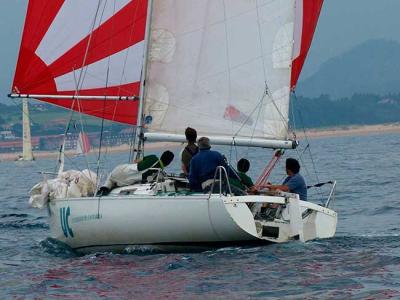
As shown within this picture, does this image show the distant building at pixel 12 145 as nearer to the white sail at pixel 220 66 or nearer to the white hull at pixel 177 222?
the white sail at pixel 220 66

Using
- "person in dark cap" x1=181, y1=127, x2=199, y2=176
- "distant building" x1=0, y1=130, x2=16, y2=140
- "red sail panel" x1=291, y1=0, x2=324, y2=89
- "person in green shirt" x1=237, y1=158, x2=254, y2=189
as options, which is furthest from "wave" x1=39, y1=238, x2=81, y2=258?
"distant building" x1=0, y1=130, x2=16, y2=140

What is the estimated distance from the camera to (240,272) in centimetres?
1136

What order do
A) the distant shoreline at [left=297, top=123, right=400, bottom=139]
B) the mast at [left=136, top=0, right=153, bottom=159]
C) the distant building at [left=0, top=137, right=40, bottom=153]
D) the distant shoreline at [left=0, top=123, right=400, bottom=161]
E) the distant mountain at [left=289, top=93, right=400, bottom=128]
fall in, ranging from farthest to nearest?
1. the distant mountain at [left=289, top=93, right=400, bottom=128]
2. the distant building at [left=0, top=137, right=40, bottom=153]
3. the distant shoreline at [left=297, top=123, right=400, bottom=139]
4. the distant shoreline at [left=0, top=123, right=400, bottom=161]
5. the mast at [left=136, top=0, right=153, bottom=159]

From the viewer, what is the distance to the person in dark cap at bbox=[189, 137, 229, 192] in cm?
1278

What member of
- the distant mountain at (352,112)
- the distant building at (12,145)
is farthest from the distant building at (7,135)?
the distant mountain at (352,112)

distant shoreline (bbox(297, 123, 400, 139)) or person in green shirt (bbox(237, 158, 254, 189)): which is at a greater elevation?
distant shoreline (bbox(297, 123, 400, 139))

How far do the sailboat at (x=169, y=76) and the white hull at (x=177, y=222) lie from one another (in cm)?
2

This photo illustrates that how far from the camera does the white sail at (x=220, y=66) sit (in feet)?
48.1

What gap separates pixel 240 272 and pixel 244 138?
3.46m

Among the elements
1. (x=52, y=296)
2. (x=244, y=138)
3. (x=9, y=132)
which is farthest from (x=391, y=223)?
(x=9, y=132)

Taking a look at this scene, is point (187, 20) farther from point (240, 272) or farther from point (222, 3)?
point (240, 272)

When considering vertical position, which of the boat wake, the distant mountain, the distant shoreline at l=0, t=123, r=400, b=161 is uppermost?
the distant mountain

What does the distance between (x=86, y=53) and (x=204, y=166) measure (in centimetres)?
319

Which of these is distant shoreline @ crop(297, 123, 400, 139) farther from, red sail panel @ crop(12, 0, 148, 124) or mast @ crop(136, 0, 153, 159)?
mast @ crop(136, 0, 153, 159)
